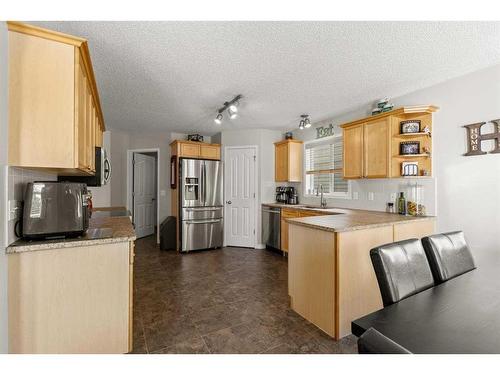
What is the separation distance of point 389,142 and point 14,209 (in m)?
3.56

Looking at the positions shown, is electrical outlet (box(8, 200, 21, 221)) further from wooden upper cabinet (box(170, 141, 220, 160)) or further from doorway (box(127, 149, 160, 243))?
doorway (box(127, 149, 160, 243))

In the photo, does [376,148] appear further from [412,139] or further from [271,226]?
[271,226]

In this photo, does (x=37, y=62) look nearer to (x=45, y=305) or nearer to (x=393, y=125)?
(x=45, y=305)

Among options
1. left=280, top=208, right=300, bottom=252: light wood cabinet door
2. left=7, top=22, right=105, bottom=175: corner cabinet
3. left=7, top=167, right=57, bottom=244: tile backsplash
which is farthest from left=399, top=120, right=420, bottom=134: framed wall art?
left=7, top=167, right=57, bottom=244: tile backsplash

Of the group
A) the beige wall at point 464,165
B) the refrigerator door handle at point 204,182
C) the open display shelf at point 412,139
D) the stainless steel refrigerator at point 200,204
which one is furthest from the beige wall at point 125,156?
the beige wall at point 464,165

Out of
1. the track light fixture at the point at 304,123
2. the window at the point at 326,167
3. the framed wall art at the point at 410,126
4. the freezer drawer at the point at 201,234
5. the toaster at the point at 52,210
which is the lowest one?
the freezer drawer at the point at 201,234

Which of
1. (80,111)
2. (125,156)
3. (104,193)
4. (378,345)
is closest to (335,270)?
(378,345)

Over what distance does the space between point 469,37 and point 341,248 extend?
1.99 metres

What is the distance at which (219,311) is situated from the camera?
2.42m

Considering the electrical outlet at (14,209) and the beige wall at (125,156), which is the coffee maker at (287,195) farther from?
the electrical outlet at (14,209)

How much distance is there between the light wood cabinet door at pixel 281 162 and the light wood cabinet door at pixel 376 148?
1.71 meters

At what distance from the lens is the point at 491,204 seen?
246 centimetres

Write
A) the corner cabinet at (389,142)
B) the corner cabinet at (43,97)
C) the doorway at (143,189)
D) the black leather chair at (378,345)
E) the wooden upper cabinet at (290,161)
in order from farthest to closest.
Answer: the doorway at (143,189), the wooden upper cabinet at (290,161), the corner cabinet at (389,142), the corner cabinet at (43,97), the black leather chair at (378,345)

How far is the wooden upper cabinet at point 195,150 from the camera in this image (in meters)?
4.74
